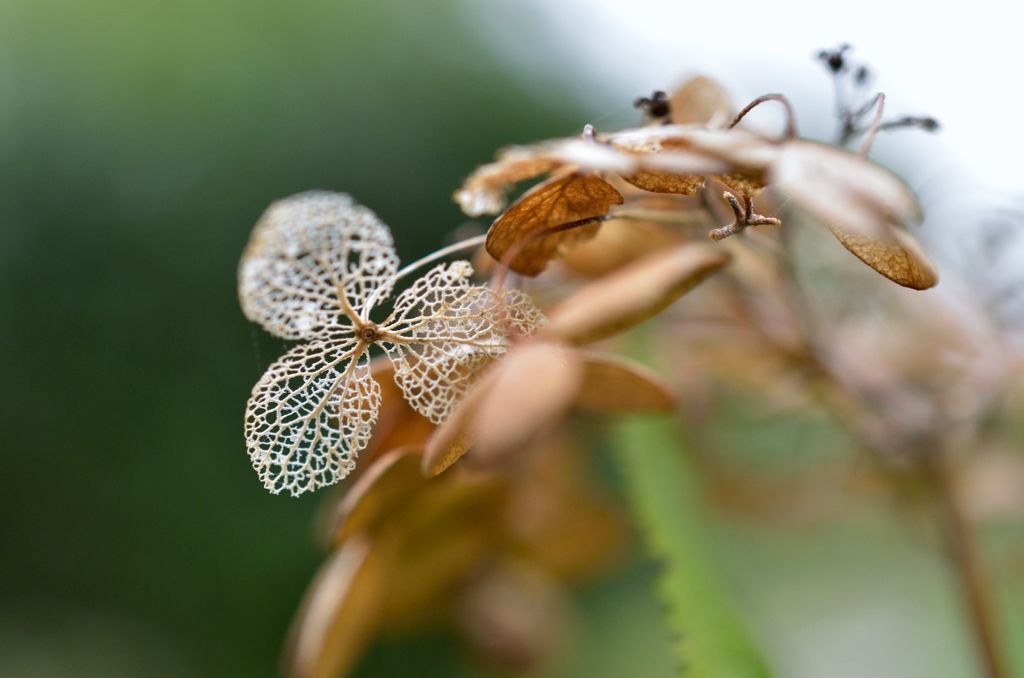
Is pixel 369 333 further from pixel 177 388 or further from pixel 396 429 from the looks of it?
pixel 177 388

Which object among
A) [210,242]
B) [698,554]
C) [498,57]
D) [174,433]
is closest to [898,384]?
[698,554]

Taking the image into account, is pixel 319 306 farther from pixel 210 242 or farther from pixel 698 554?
pixel 210 242

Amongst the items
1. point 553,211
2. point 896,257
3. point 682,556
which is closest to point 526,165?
point 553,211

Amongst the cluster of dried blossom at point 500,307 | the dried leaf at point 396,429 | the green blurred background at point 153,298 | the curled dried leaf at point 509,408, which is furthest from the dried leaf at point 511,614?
the green blurred background at point 153,298

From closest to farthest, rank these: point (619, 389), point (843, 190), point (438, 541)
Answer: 1. point (843, 190)
2. point (619, 389)
3. point (438, 541)

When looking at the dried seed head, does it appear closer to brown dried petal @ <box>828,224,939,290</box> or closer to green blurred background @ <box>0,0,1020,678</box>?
brown dried petal @ <box>828,224,939,290</box>

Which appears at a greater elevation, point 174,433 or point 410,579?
point 410,579
